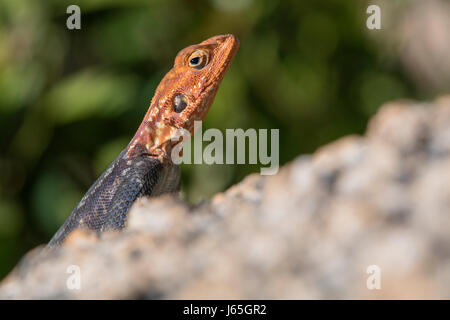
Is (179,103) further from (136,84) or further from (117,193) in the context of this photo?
(136,84)

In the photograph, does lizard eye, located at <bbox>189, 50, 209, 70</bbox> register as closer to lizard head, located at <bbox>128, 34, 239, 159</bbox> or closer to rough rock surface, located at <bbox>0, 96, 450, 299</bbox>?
lizard head, located at <bbox>128, 34, 239, 159</bbox>

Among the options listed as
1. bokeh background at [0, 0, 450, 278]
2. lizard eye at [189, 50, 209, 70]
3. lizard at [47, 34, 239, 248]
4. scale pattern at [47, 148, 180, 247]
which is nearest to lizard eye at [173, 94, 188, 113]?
lizard at [47, 34, 239, 248]

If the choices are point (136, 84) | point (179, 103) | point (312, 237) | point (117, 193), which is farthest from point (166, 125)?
point (136, 84)

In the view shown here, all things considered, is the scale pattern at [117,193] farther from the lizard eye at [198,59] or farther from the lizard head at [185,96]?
the lizard eye at [198,59]

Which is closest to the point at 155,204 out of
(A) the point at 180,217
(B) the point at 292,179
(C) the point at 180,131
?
(A) the point at 180,217

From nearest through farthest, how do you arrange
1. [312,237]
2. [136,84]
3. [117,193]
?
A: [312,237] < [117,193] < [136,84]

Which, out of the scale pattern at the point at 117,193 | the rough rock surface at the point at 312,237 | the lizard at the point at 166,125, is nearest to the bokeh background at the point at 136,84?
the lizard at the point at 166,125
